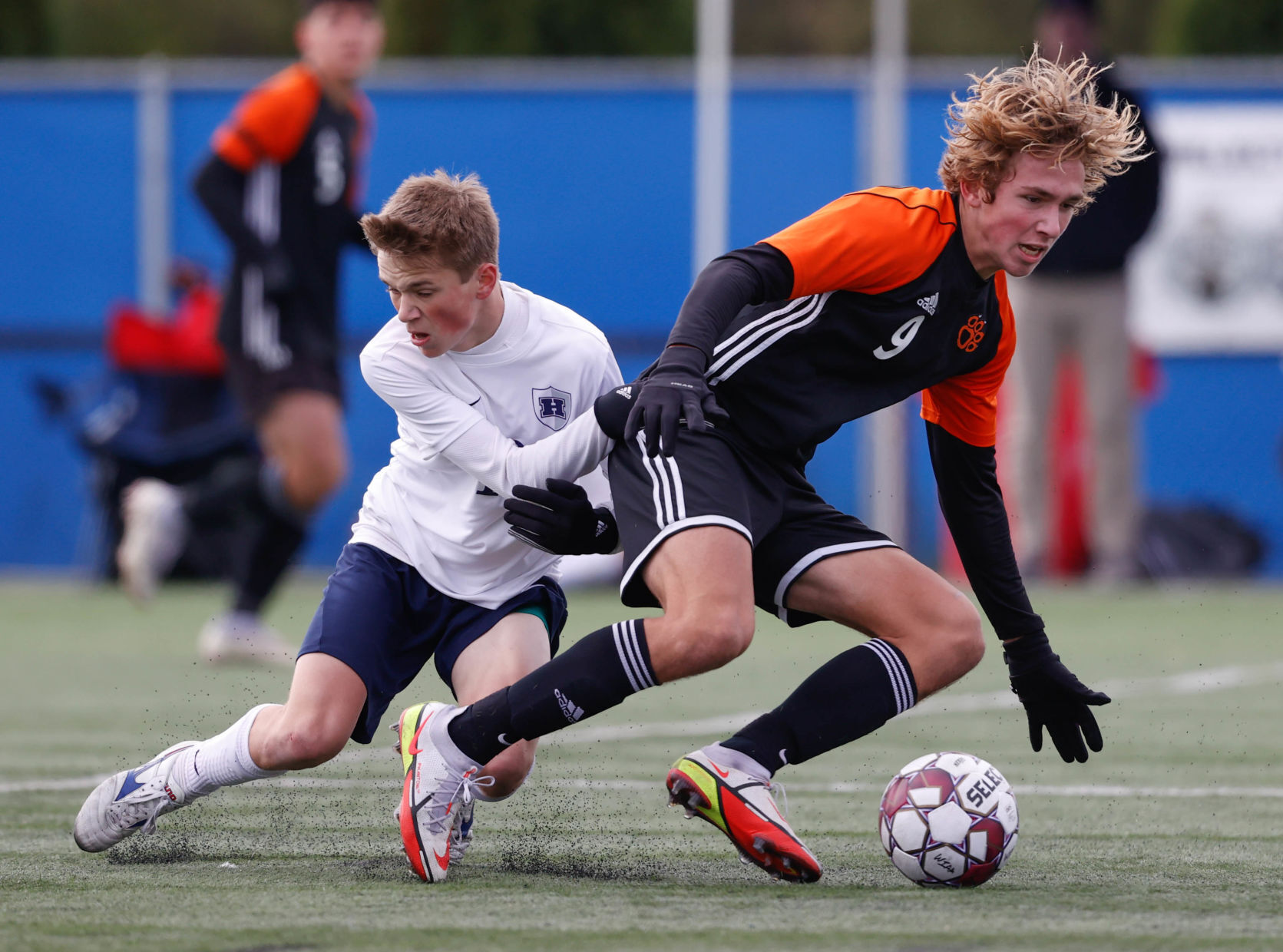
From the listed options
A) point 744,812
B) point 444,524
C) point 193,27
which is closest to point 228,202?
point 444,524

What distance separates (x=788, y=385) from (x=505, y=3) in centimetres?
1319

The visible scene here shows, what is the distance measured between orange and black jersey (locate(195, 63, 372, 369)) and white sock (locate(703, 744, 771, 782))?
14.6 feet

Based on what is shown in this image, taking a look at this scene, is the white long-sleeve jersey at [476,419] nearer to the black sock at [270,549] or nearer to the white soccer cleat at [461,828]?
the white soccer cleat at [461,828]

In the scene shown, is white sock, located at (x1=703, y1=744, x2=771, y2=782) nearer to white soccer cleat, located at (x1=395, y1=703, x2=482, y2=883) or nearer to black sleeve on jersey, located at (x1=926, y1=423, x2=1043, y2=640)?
white soccer cleat, located at (x1=395, y1=703, x2=482, y2=883)

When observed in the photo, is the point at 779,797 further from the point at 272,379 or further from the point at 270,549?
the point at 272,379

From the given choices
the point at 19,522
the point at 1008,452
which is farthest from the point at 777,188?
the point at 19,522

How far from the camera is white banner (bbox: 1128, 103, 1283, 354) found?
12914mm

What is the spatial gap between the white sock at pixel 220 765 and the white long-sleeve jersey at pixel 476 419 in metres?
0.52

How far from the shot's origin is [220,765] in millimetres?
3943

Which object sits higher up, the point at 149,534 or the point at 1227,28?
the point at 1227,28

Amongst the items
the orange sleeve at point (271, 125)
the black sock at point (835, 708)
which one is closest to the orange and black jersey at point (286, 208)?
the orange sleeve at point (271, 125)

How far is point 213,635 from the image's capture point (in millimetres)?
7660

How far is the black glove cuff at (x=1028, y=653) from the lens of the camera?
13.6 feet

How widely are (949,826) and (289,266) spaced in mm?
5069
